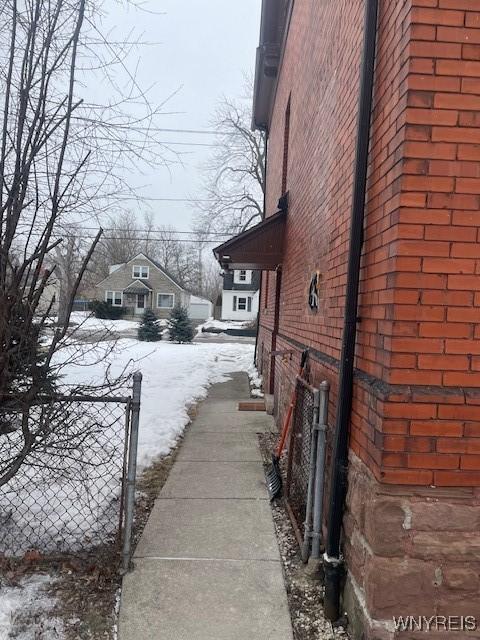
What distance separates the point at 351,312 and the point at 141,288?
157 feet

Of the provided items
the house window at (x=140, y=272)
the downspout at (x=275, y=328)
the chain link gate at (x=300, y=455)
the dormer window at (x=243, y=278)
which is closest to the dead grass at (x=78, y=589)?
the chain link gate at (x=300, y=455)

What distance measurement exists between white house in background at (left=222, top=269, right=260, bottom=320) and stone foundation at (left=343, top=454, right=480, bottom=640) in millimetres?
46488

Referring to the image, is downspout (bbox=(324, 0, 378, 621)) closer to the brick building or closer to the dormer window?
the brick building

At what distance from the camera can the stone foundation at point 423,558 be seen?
87.3 inches

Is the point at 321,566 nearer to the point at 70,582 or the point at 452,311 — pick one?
the point at 70,582

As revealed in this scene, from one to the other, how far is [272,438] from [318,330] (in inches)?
110

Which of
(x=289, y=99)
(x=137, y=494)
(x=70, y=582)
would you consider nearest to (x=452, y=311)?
(x=70, y=582)

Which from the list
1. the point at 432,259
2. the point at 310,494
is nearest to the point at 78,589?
the point at 310,494

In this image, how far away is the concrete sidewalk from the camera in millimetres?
2539

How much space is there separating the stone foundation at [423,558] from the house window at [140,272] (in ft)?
162

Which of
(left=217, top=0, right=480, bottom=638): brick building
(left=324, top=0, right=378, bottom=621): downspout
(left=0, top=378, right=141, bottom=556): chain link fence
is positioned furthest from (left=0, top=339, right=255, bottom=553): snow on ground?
(left=217, top=0, right=480, bottom=638): brick building

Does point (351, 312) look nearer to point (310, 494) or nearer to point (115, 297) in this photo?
point (310, 494)

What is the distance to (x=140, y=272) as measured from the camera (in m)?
50.7

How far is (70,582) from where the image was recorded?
291cm
